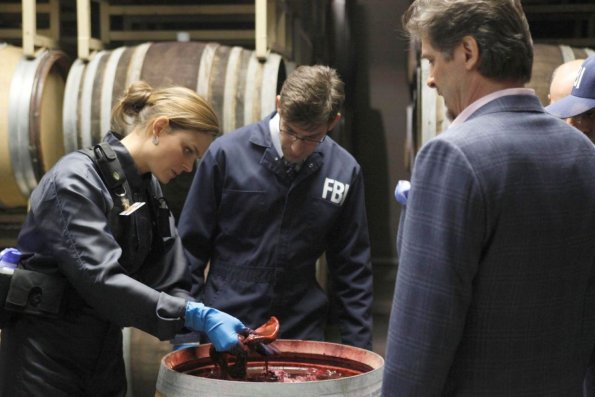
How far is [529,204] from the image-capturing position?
4.91 ft

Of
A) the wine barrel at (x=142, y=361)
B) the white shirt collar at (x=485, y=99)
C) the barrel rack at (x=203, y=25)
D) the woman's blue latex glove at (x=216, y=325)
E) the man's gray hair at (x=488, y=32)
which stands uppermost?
the barrel rack at (x=203, y=25)

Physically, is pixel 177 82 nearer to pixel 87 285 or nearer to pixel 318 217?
pixel 318 217

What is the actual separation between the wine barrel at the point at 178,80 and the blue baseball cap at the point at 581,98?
1.86 meters

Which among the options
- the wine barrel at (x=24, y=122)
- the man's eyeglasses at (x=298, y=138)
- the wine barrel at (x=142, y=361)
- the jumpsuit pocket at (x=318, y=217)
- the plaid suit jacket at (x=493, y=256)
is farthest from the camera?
the wine barrel at (x=24, y=122)

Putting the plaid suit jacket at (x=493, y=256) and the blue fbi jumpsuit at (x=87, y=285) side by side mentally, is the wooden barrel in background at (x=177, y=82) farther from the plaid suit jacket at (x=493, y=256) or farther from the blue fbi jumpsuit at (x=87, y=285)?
the plaid suit jacket at (x=493, y=256)

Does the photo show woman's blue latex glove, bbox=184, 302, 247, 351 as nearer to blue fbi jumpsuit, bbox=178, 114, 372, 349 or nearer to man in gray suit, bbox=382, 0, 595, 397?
blue fbi jumpsuit, bbox=178, 114, 372, 349

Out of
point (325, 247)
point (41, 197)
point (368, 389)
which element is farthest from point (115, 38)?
point (368, 389)

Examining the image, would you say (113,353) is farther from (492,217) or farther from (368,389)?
(492,217)

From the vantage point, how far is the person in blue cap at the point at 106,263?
2217 mm

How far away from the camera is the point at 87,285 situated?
2211mm

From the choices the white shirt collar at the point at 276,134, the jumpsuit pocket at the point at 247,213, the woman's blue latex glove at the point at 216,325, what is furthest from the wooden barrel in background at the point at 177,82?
the woman's blue latex glove at the point at 216,325

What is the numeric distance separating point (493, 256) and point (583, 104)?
3.39 feet

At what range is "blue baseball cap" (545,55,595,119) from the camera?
235 cm

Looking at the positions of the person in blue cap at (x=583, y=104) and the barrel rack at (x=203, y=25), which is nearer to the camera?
the person in blue cap at (x=583, y=104)
